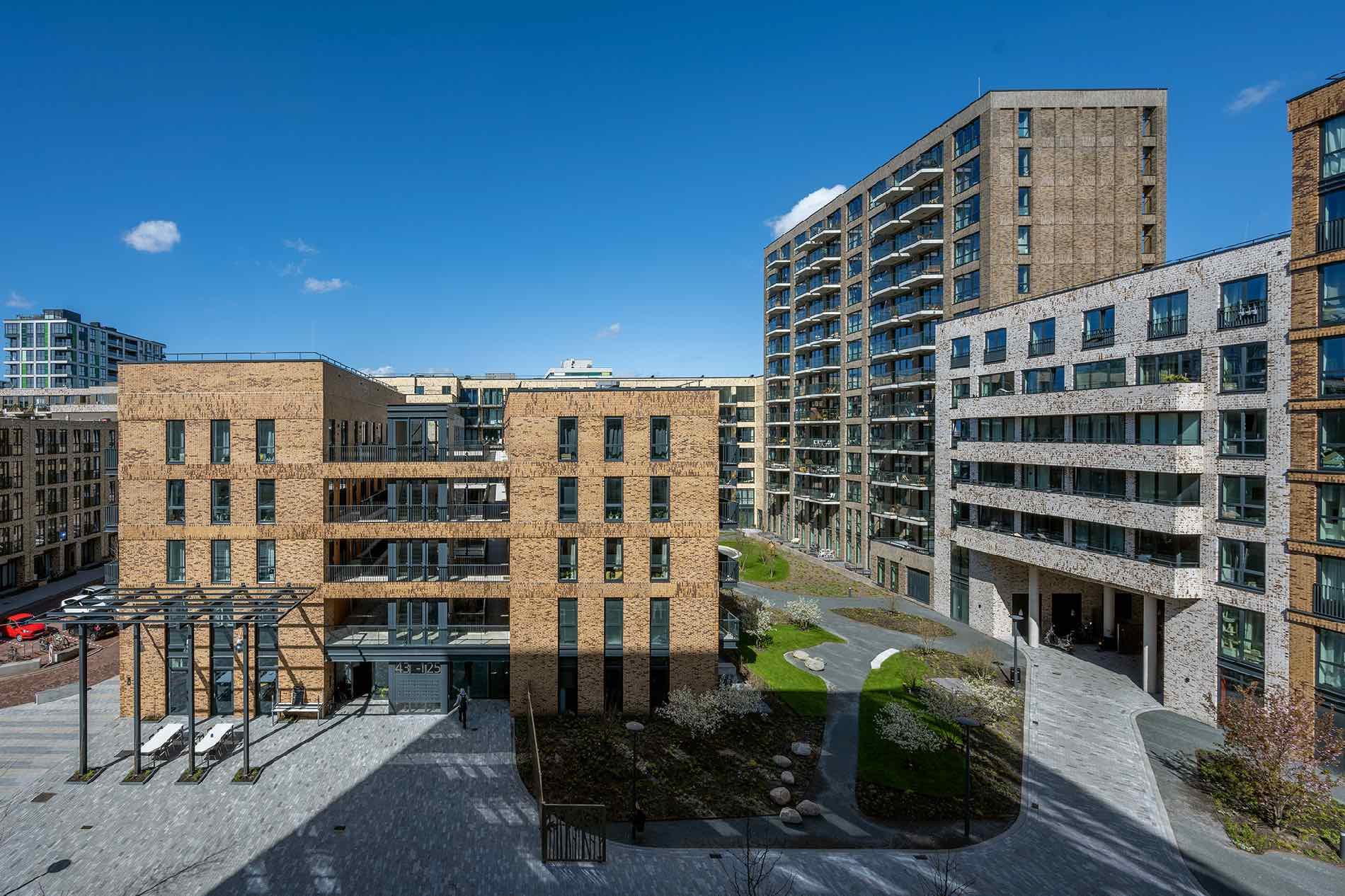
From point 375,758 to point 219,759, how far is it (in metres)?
6.02

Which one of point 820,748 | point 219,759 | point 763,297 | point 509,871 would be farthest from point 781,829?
point 763,297

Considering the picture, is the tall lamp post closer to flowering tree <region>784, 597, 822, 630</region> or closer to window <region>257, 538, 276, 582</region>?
flowering tree <region>784, 597, 822, 630</region>

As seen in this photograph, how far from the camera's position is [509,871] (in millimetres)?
18406

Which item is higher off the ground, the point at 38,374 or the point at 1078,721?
the point at 38,374

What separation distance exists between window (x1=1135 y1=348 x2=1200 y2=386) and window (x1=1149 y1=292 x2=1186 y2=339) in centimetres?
96

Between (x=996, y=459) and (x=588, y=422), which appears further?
(x=996, y=459)

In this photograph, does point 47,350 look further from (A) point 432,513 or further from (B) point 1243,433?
(B) point 1243,433

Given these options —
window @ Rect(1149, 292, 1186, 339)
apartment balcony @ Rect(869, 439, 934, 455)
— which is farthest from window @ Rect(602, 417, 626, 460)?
apartment balcony @ Rect(869, 439, 934, 455)

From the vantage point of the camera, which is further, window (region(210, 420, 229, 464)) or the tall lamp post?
window (region(210, 420, 229, 464))

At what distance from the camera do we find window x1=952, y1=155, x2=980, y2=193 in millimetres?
46344

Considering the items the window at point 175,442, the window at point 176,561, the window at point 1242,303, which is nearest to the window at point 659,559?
the window at point 176,561

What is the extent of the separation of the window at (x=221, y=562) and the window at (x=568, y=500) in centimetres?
1428

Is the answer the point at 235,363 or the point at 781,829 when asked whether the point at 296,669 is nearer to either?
the point at 235,363

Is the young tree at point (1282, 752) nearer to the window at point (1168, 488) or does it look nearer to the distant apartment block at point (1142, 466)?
Answer: the distant apartment block at point (1142, 466)
